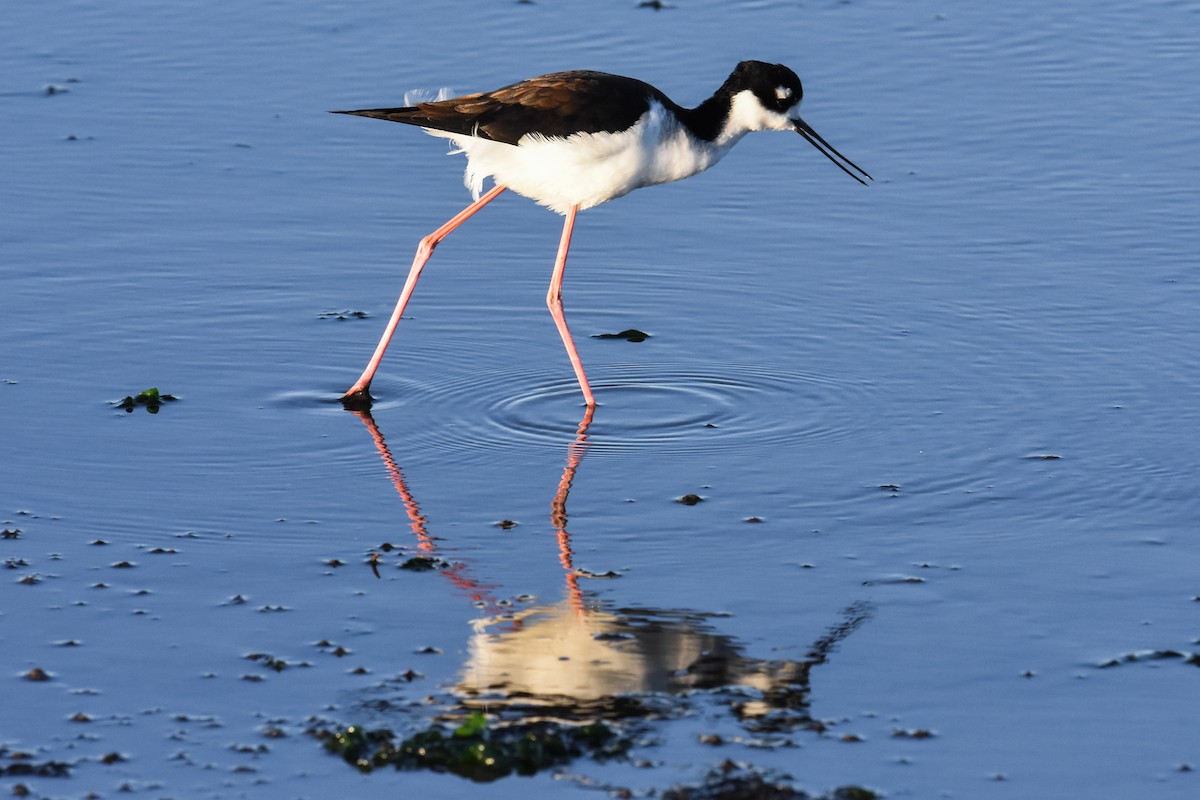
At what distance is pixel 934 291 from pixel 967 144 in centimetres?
211

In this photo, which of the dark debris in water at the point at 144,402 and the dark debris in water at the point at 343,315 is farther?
the dark debris in water at the point at 343,315

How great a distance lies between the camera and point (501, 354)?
8445mm

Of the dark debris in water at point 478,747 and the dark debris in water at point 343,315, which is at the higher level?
the dark debris in water at point 343,315

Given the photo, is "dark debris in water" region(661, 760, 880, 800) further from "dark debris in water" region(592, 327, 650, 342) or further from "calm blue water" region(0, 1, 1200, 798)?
"dark debris in water" region(592, 327, 650, 342)

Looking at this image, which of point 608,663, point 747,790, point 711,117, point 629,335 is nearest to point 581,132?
point 711,117

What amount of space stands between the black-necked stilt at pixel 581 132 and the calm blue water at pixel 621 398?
0.77 m

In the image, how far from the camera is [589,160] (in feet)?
25.8

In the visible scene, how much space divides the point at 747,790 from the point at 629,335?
13.6 feet

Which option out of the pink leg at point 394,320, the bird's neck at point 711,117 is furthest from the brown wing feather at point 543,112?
the pink leg at point 394,320

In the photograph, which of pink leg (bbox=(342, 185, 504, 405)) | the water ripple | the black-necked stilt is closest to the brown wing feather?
the black-necked stilt

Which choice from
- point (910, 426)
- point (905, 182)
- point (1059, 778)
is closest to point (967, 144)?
point (905, 182)

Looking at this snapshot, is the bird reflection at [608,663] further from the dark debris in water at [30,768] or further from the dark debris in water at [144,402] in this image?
the dark debris in water at [144,402]

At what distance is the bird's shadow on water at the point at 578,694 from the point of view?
4.94 metres

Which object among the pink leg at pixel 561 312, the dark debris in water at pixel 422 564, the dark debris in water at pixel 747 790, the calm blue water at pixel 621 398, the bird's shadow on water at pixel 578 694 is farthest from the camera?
the pink leg at pixel 561 312
